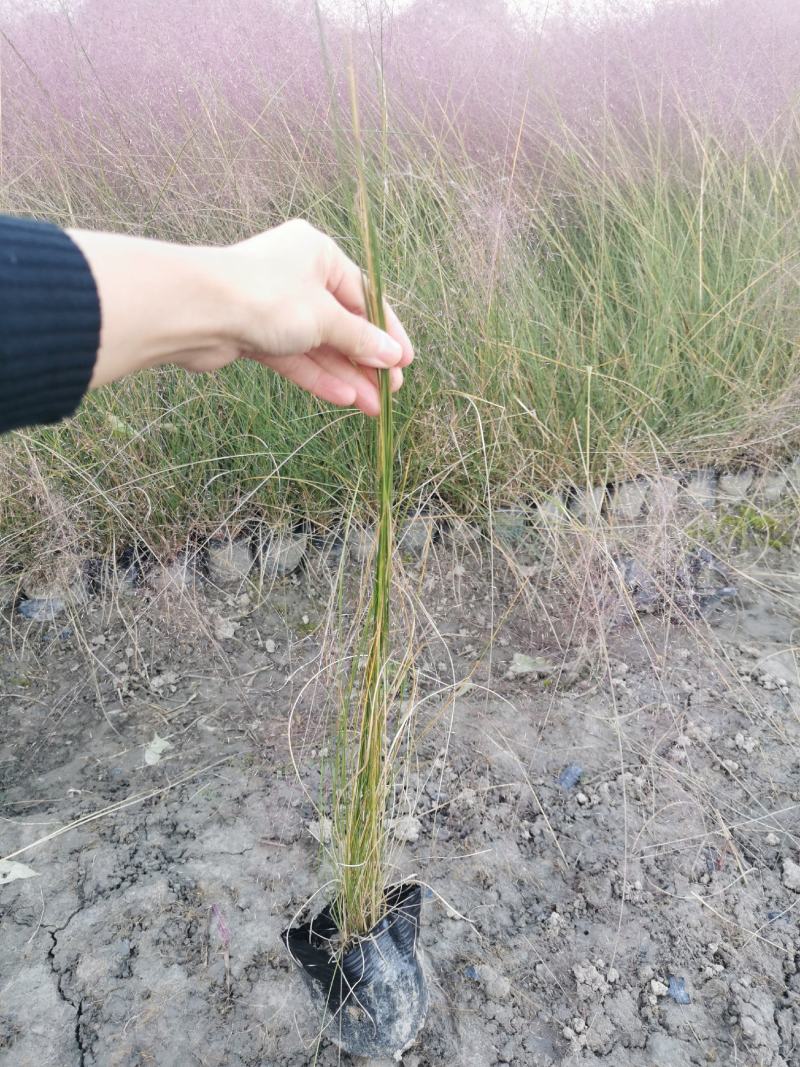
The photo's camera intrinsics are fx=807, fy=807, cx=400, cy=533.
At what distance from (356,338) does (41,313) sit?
33cm

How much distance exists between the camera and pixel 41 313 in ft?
2.32

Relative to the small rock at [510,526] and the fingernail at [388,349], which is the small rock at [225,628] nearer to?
the small rock at [510,526]

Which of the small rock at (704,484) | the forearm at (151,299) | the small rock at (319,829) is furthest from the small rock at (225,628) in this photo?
the forearm at (151,299)

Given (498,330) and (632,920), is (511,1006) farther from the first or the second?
(498,330)

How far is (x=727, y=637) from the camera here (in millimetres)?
1995

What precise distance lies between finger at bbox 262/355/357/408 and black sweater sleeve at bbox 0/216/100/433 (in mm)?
279

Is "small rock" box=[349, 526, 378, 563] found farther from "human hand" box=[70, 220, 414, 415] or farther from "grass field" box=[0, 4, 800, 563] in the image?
"human hand" box=[70, 220, 414, 415]

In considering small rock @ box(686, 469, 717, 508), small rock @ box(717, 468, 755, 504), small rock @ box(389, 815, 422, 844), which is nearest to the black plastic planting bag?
small rock @ box(389, 815, 422, 844)

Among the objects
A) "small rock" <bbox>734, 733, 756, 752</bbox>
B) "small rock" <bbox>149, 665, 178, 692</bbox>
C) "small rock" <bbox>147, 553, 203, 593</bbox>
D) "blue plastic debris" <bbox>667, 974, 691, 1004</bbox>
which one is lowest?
"blue plastic debris" <bbox>667, 974, 691, 1004</bbox>

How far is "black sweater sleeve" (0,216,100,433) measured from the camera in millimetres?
694

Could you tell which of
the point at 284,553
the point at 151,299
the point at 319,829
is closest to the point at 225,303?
the point at 151,299

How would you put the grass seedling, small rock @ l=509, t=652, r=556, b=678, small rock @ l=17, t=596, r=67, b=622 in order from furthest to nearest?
1. small rock @ l=17, t=596, r=67, b=622
2. small rock @ l=509, t=652, r=556, b=678
3. the grass seedling

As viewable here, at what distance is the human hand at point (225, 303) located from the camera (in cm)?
75

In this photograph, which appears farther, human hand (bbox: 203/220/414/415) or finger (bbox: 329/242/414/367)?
finger (bbox: 329/242/414/367)
